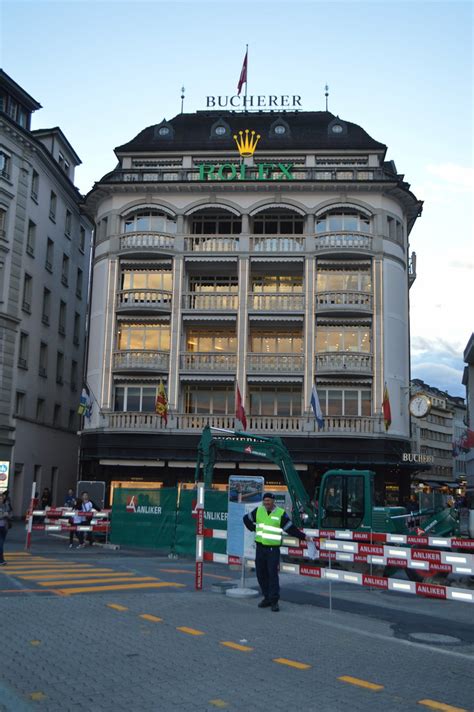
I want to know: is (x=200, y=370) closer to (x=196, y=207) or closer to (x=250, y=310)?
(x=250, y=310)

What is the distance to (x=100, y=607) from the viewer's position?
11.2m

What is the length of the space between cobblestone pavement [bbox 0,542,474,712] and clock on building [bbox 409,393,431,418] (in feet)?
72.2

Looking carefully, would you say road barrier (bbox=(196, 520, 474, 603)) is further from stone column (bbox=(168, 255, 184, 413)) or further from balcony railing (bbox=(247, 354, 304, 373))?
balcony railing (bbox=(247, 354, 304, 373))

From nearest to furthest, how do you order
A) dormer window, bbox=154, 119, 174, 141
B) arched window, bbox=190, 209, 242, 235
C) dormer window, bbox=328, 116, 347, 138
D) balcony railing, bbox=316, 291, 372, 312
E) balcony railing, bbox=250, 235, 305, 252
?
balcony railing, bbox=316, 291, 372, 312, balcony railing, bbox=250, 235, 305, 252, arched window, bbox=190, 209, 242, 235, dormer window, bbox=328, 116, 347, 138, dormer window, bbox=154, 119, 174, 141

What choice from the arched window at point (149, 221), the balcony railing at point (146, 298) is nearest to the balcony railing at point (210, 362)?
the balcony railing at point (146, 298)

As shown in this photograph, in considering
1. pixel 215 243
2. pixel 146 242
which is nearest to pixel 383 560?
pixel 215 243

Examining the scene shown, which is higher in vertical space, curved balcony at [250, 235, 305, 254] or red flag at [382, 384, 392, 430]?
curved balcony at [250, 235, 305, 254]

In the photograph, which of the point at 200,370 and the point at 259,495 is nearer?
the point at 259,495

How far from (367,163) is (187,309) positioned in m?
12.8

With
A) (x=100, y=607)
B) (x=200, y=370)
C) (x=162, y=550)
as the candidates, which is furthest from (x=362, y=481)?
(x=200, y=370)

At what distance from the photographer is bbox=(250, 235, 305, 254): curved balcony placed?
39.0 m

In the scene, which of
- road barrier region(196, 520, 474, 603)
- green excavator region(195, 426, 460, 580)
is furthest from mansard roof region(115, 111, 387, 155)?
road barrier region(196, 520, 474, 603)

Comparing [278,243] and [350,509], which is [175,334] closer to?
[278,243]

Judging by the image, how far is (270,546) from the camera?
11672mm
